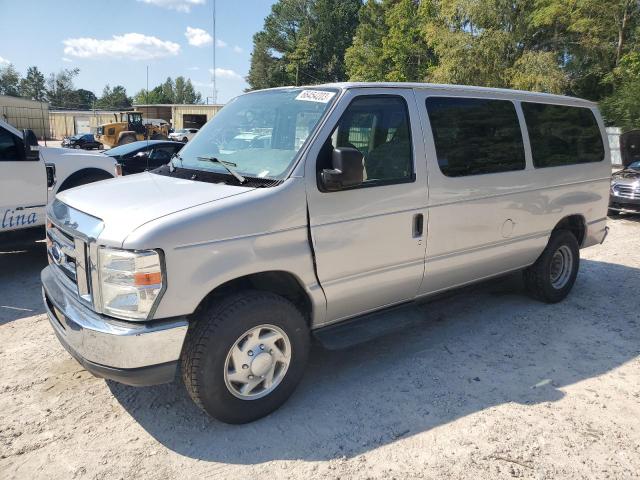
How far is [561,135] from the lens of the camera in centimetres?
512

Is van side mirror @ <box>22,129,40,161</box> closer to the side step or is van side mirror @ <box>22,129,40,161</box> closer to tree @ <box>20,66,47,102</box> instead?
the side step

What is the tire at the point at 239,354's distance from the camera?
2.91 meters

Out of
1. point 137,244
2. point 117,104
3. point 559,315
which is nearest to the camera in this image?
point 137,244

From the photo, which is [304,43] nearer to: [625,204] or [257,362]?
[625,204]

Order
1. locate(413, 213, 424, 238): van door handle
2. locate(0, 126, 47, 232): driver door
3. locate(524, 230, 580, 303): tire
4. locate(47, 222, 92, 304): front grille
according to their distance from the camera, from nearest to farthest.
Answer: locate(47, 222, 92, 304): front grille → locate(413, 213, 424, 238): van door handle → locate(524, 230, 580, 303): tire → locate(0, 126, 47, 232): driver door

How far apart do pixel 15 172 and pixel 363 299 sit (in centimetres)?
476

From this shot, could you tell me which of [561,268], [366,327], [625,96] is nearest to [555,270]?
[561,268]

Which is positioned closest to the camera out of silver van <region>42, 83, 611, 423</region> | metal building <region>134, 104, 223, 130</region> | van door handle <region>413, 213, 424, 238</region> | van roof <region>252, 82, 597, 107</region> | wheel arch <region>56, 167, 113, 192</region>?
silver van <region>42, 83, 611, 423</region>

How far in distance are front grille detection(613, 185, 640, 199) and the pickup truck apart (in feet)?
34.6

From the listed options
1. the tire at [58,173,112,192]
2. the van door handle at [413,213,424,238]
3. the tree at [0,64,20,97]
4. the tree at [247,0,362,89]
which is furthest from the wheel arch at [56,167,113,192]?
→ the tree at [0,64,20,97]

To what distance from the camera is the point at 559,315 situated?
517 centimetres

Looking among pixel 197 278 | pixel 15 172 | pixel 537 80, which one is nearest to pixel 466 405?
pixel 197 278

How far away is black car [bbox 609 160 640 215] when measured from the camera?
34.7 ft

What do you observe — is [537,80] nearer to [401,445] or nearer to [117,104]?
[401,445]
